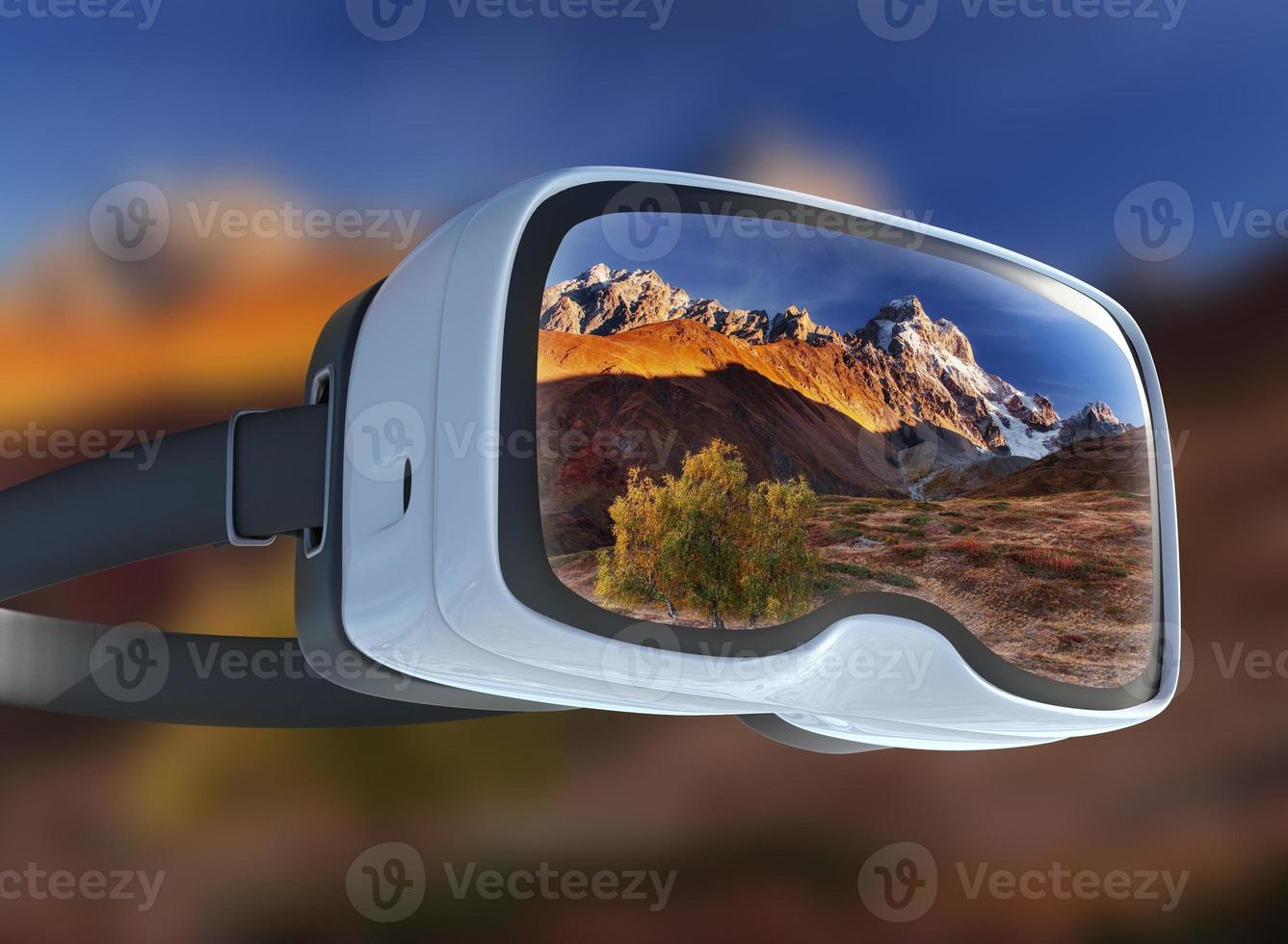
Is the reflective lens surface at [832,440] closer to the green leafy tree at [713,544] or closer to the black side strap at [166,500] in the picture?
the green leafy tree at [713,544]

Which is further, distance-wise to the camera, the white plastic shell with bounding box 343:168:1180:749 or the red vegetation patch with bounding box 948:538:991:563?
the red vegetation patch with bounding box 948:538:991:563

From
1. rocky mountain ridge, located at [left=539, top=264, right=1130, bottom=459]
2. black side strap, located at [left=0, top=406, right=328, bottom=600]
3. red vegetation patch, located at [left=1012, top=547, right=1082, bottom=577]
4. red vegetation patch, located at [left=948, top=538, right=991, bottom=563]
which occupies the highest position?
rocky mountain ridge, located at [left=539, top=264, right=1130, bottom=459]

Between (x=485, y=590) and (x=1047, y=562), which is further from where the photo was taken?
(x=1047, y=562)

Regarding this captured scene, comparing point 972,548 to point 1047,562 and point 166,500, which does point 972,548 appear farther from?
point 166,500

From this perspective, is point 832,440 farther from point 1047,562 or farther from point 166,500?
point 166,500

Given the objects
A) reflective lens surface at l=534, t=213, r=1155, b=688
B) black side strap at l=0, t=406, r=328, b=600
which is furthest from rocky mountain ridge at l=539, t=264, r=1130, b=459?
black side strap at l=0, t=406, r=328, b=600

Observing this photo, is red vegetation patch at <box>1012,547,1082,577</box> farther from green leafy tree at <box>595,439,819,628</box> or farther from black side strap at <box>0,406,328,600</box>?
black side strap at <box>0,406,328,600</box>

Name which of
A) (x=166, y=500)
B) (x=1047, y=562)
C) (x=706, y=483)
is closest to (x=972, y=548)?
(x=1047, y=562)

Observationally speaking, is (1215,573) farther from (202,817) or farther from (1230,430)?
(202,817)
